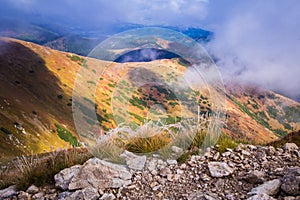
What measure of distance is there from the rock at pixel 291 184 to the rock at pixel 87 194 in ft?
10.8

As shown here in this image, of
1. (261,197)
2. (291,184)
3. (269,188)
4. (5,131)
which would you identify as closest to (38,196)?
(261,197)

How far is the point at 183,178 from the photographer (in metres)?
5.82

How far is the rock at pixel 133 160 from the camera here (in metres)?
6.24

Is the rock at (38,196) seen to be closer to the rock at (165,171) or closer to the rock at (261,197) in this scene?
the rock at (165,171)

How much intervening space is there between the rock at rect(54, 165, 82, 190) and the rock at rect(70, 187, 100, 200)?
→ 0.39 meters

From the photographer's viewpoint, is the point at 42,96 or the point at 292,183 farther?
the point at 42,96

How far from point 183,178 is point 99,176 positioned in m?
1.67

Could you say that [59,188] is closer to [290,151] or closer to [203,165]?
[203,165]

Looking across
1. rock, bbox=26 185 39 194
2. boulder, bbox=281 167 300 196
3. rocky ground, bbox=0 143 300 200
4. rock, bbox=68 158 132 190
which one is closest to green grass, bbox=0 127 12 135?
rocky ground, bbox=0 143 300 200

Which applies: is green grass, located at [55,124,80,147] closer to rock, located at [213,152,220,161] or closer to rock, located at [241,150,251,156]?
rock, located at [213,152,220,161]

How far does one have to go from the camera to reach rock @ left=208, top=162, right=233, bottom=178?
567 centimetres

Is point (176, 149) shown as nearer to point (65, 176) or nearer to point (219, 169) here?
point (219, 169)

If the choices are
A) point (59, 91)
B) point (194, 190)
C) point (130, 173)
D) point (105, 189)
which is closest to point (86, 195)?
point (105, 189)

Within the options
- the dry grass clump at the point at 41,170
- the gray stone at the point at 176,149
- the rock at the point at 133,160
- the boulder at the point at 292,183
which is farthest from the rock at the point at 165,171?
the boulder at the point at 292,183
